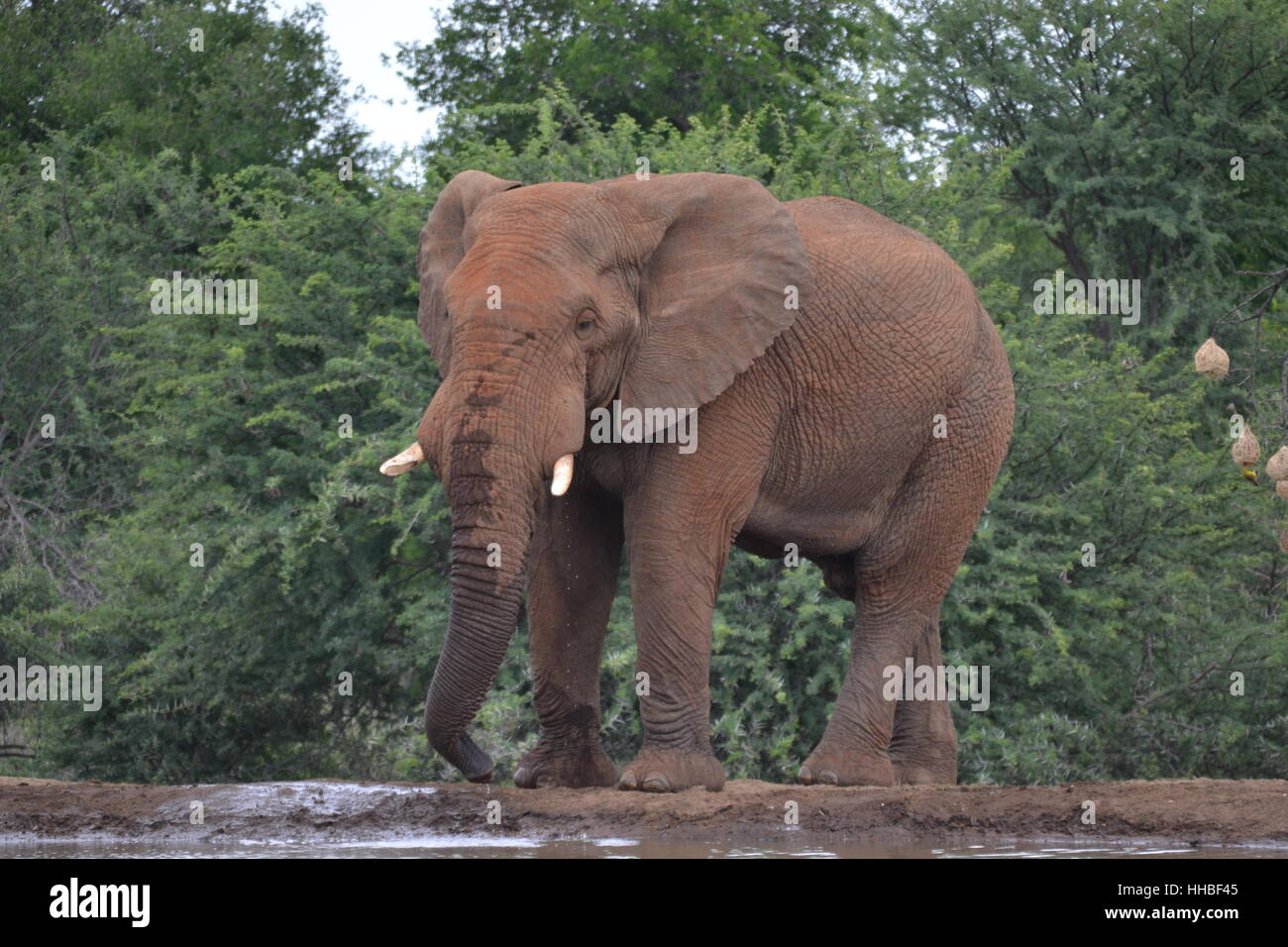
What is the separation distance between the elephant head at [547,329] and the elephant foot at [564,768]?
1.67 feet

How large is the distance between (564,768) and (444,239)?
2.61 metres

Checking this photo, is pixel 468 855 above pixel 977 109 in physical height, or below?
below

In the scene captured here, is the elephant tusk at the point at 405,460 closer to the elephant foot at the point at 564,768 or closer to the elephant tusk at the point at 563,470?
the elephant tusk at the point at 563,470

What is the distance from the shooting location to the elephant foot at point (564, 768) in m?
10.3

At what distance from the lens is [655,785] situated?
943 cm

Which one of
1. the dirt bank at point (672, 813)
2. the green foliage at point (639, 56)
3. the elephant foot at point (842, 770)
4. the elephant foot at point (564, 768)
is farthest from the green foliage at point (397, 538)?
the green foliage at point (639, 56)

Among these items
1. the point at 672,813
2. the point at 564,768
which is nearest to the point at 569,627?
the point at 564,768

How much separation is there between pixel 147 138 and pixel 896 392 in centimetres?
1957

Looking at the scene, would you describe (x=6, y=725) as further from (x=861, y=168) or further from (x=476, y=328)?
(x=476, y=328)

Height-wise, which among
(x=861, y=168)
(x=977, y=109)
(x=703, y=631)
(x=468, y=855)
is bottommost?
(x=468, y=855)

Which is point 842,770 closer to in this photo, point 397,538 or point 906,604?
point 906,604

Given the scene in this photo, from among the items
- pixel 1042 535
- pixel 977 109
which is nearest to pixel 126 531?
pixel 1042 535

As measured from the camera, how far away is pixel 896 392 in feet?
34.9

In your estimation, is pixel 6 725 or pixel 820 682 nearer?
pixel 820 682
